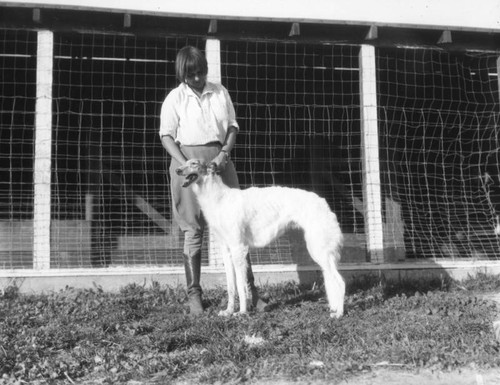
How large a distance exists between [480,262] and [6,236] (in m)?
7.13

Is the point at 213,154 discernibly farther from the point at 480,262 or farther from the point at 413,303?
the point at 480,262

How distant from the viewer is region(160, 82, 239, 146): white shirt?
5395 millimetres

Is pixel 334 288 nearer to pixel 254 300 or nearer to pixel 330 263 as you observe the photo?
pixel 330 263

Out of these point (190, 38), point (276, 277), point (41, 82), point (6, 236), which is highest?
point (190, 38)

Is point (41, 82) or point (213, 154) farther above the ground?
point (41, 82)

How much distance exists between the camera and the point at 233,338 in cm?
436

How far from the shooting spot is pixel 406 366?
3775 millimetres

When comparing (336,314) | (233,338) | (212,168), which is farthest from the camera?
(212,168)

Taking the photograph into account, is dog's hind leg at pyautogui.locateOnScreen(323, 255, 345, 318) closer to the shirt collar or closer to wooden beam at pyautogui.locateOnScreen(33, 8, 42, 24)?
the shirt collar

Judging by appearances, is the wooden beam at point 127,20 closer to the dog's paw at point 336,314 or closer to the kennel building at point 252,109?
the kennel building at point 252,109

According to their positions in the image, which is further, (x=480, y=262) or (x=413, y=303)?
(x=480, y=262)

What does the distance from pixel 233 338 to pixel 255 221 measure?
1.32 metres

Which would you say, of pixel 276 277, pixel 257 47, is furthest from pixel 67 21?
pixel 276 277

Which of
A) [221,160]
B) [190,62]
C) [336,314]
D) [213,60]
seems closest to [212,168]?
[221,160]
